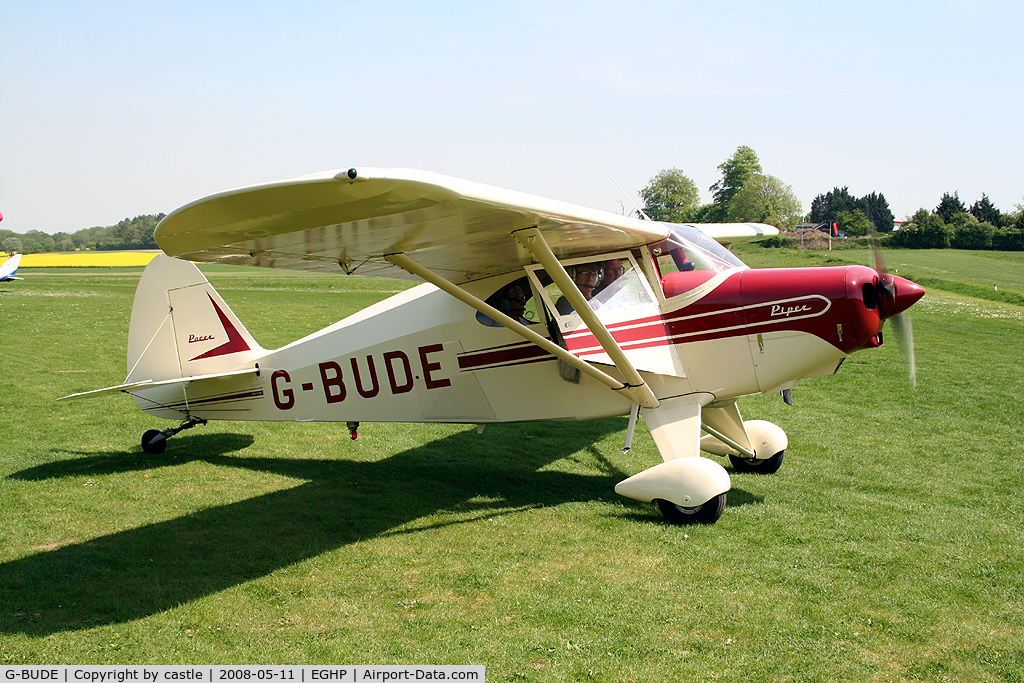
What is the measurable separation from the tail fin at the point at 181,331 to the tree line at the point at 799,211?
3434cm

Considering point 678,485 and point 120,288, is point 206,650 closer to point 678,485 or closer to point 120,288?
point 678,485

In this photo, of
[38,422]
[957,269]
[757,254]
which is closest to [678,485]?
[38,422]

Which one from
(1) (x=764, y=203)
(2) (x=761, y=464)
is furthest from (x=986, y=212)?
(2) (x=761, y=464)

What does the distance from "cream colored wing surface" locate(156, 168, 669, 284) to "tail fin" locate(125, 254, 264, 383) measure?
2619 millimetres

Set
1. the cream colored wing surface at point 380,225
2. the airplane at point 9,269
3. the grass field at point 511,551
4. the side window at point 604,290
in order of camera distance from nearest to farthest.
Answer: the cream colored wing surface at point 380,225
the grass field at point 511,551
the side window at point 604,290
the airplane at point 9,269

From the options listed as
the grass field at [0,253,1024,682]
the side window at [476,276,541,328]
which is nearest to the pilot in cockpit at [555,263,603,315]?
the side window at [476,276,541,328]

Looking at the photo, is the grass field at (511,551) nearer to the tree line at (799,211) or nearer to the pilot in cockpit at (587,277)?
the pilot in cockpit at (587,277)

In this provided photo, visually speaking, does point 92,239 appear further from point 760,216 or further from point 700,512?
point 700,512

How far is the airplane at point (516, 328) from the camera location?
16.5 ft

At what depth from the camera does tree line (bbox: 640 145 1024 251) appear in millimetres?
56938

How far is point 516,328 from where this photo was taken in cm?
637

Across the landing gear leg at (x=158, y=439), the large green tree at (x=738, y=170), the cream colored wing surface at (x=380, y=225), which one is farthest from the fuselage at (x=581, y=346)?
the large green tree at (x=738, y=170)

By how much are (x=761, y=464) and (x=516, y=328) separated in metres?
3.41

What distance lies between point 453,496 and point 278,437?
3.65 m
